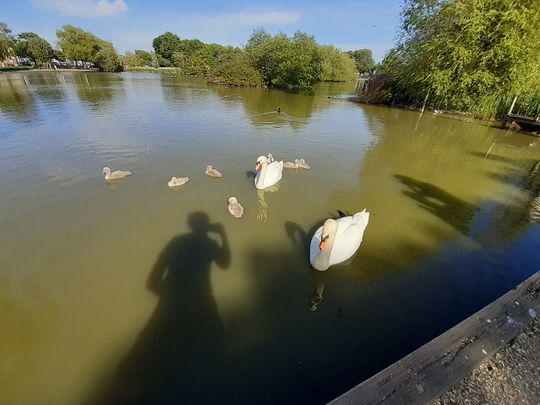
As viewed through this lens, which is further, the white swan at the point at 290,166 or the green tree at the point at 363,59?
the green tree at the point at 363,59

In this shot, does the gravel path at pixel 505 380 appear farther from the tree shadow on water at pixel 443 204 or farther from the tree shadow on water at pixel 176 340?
the tree shadow on water at pixel 443 204

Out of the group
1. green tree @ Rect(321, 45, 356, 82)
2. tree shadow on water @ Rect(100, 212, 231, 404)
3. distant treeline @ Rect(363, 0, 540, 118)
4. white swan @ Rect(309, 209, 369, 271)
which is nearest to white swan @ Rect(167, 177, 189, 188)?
tree shadow on water @ Rect(100, 212, 231, 404)

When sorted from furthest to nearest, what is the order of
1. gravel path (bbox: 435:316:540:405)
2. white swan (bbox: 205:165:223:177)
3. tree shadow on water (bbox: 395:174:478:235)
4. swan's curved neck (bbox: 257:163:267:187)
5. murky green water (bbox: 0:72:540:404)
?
white swan (bbox: 205:165:223:177) < swan's curved neck (bbox: 257:163:267:187) < tree shadow on water (bbox: 395:174:478:235) < murky green water (bbox: 0:72:540:404) < gravel path (bbox: 435:316:540:405)

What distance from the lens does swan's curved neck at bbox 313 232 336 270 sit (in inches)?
189

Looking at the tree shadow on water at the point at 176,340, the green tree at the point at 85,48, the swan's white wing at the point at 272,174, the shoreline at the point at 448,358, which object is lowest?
the tree shadow on water at the point at 176,340

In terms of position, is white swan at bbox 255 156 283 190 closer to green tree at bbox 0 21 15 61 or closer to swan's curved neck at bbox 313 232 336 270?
swan's curved neck at bbox 313 232 336 270

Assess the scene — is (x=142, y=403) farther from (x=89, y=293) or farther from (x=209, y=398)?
(x=89, y=293)

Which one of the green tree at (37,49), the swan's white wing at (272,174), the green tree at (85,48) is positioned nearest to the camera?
the swan's white wing at (272,174)

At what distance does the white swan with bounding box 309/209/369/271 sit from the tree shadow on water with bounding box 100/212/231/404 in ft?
6.23

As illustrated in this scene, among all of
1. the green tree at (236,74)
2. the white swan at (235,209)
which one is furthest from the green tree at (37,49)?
the white swan at (235,209)

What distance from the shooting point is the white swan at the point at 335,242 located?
15.6ft

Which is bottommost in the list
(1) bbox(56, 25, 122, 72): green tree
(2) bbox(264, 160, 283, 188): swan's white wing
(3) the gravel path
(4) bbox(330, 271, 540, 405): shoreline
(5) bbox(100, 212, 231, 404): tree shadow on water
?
(5) bbox(100, 212, 231, 404): tree shadow on water

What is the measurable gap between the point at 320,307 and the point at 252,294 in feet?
4.01

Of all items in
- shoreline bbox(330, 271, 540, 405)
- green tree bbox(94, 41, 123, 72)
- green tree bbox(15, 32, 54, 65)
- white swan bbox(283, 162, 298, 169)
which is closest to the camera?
shoreline bbox(330, 271, 540, 405)
